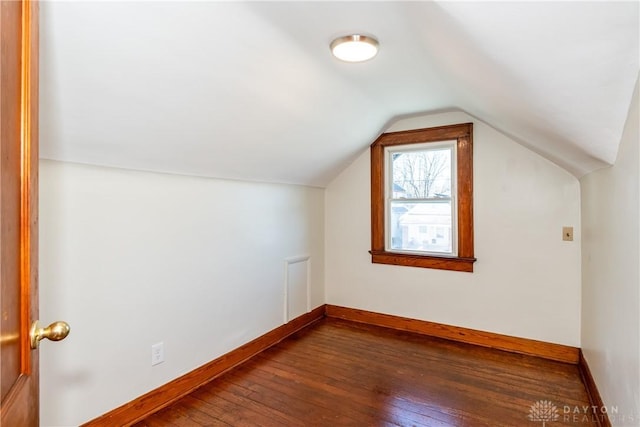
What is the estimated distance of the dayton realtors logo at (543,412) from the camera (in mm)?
2057

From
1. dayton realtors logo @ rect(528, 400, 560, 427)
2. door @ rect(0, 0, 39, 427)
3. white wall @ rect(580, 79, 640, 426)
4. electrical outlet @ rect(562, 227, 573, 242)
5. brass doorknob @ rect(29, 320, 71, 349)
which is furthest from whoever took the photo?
electrical outlet @ rect(562, 227, 573, 242)

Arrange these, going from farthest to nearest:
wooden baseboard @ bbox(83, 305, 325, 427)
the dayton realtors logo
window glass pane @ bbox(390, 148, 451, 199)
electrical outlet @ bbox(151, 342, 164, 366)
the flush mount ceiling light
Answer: window glass pane @ bbox(390, 148, 451, 199), electrical outlet @ bbox(151, 342, 164, 366), the dayton realtors logo, wooden baseboard @ bbox(83, 305, 325, 427), the flush mount ceiling light

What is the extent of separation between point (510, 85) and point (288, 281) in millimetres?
2571

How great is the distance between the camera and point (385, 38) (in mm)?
1703

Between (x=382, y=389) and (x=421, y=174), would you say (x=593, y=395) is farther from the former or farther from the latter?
(x=421, y=174)

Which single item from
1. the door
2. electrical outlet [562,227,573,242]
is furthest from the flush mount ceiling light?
electrical outlet [562,227,573,242]

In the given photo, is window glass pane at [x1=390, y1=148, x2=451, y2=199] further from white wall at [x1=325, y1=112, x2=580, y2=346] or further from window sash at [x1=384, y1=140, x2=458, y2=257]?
white wall at [x1=325, y1=112, x2=580, y2=346]

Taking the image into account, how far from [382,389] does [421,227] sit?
1689 millimetres

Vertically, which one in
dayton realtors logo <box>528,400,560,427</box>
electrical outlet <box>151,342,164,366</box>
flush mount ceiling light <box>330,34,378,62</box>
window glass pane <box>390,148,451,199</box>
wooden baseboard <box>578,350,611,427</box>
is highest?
flush mount ceiling light <box>330,34,378,62</box>

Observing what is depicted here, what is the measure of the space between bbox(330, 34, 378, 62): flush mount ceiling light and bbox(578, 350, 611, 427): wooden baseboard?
2.38 meters

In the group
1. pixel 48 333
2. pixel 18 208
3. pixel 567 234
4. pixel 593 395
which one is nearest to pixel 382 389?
pixel 593 395

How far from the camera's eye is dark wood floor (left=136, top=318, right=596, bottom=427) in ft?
6.75

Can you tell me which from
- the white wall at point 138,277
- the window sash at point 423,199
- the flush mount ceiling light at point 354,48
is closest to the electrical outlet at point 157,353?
the white wall at point 138,277

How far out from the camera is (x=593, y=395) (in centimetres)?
221
